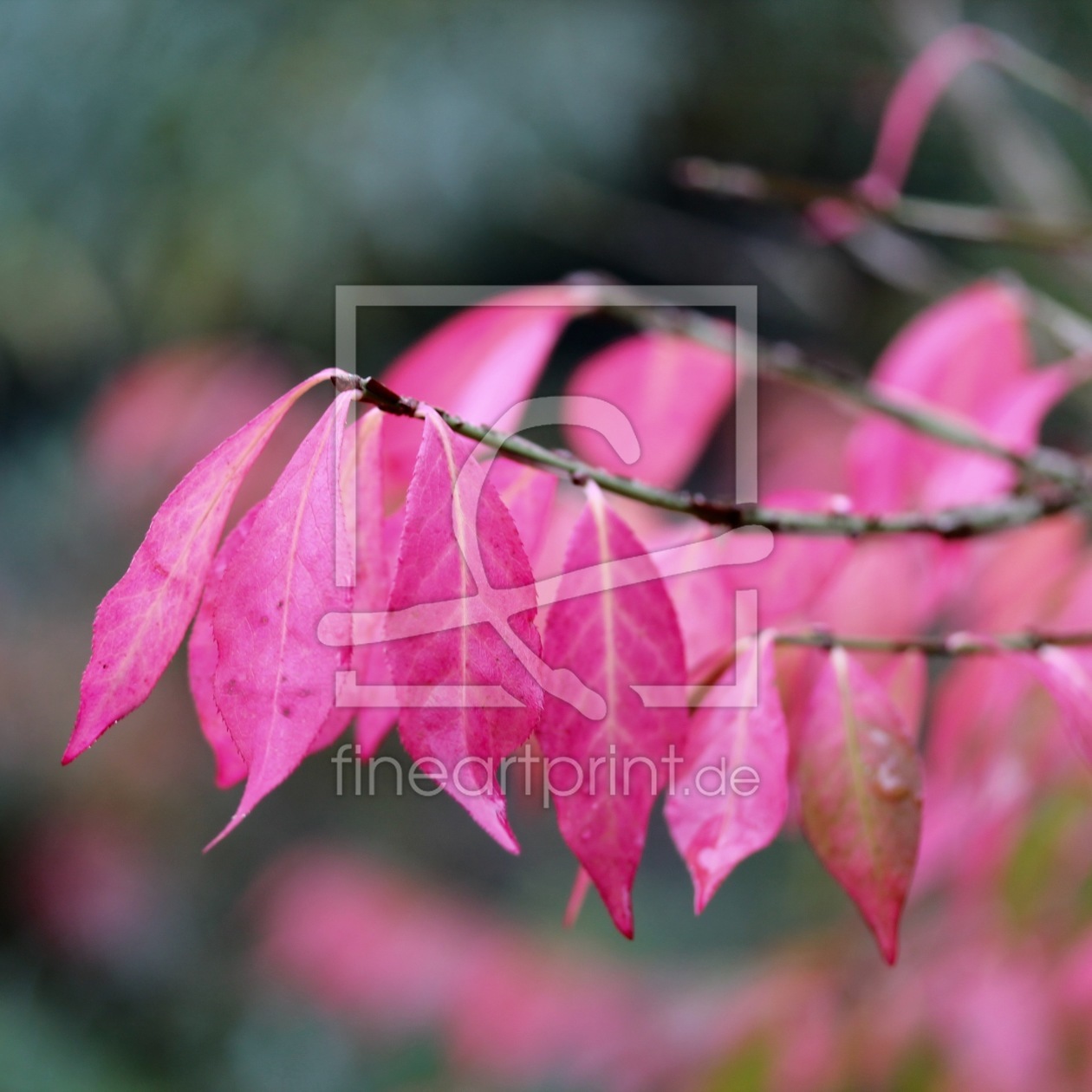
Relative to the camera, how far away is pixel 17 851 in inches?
84.7

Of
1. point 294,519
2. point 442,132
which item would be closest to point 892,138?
point 442,132

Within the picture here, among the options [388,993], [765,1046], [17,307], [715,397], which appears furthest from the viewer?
[17,307]

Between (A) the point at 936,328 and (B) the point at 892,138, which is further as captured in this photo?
(B) the point at 892,138

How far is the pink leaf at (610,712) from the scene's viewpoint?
348 millimetres

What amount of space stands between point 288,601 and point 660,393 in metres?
0.43

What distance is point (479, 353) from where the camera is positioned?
628 millimetres

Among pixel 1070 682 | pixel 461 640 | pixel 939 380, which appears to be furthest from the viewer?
pixel 939 380

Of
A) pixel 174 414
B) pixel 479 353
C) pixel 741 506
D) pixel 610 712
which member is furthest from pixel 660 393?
pixel 174 414

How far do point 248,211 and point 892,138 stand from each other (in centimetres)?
152

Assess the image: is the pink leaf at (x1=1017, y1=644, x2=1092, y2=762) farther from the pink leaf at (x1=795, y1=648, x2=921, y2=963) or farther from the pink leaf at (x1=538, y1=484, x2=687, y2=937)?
the pink leaf at (x1=538, y1=484, x2=687, y2=937)

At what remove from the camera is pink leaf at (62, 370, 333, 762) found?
33 cm

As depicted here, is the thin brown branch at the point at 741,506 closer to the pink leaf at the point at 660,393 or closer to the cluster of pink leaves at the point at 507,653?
the cluster of pink leaves at the point at 507,653

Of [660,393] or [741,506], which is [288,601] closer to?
[741,506]

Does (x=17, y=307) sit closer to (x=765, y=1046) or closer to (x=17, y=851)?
(x=17, y=851)
